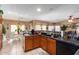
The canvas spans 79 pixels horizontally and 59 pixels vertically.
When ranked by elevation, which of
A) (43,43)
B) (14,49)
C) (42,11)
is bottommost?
(14,49)

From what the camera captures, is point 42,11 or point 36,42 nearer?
point 42,11

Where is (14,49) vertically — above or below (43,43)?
below

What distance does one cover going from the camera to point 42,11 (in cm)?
191

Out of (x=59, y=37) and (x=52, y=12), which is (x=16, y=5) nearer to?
(x=52, y=12)

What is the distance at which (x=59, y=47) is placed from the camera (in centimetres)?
197

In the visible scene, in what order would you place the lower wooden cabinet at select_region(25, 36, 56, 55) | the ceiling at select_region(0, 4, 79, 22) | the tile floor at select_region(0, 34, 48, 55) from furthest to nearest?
1. the lower wooden cabinet at select_region(25, 36, 56, 55)
2. the tile floor at select_region(0, 34, 48, 55)
3. the ceiling at select_region(0, 4, 79, 22)

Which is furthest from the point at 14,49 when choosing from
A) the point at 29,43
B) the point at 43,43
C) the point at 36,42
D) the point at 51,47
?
the point at 51,47

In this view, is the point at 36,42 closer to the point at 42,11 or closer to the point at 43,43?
the point at 43,43

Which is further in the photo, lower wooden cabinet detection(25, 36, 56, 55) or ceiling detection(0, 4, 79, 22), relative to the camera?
lower wooden cabinet detection(25, 36, 56, 55)

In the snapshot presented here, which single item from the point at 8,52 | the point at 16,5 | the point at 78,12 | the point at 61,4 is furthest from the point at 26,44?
the point at 78,12

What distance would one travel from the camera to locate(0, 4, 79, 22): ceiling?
1.84 meters

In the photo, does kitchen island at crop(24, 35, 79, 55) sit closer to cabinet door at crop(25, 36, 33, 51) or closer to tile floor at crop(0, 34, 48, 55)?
cabinet door at crop(25, 36, 33, 51)

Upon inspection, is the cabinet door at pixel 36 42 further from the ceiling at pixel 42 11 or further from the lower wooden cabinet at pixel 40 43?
the ceiling at pixel 42 11

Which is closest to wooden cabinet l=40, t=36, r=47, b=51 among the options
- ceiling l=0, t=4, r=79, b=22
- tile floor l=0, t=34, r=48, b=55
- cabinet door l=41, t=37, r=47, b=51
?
cabinet door l=41, t=37, r=47, b=51
